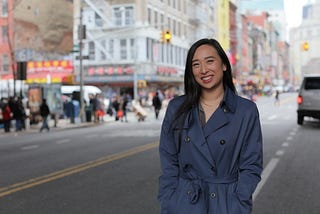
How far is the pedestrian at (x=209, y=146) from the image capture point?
9.11 ft

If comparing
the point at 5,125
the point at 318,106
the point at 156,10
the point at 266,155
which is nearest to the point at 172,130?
the point at 266,155

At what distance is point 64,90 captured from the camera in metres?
45.9

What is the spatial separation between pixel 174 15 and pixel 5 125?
39.3 metres

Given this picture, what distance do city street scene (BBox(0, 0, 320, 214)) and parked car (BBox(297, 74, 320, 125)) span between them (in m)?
0.04

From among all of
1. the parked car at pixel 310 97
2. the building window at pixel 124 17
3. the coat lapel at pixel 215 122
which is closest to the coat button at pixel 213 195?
the coat lapel at pixel 215 122

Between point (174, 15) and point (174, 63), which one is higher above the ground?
point (174, 15)

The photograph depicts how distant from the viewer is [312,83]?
71.9 feet

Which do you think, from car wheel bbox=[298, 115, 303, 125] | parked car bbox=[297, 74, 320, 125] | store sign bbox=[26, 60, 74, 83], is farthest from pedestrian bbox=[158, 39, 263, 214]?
store sign bbox=[26, 60, 74, 83]

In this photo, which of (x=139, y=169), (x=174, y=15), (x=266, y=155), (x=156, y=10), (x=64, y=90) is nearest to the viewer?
(x=139, y=169)

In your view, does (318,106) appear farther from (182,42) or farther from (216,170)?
(182,42)

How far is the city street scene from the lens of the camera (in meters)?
3.01

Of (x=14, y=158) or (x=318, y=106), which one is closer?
(x=14, y=158)

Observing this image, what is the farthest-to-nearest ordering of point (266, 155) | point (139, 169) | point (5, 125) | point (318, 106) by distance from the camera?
point (5, 125) → point (318, 106) → point (266, 155) → point (139, 169)

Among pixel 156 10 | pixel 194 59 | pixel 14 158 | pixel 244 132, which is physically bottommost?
pixel 14 158
